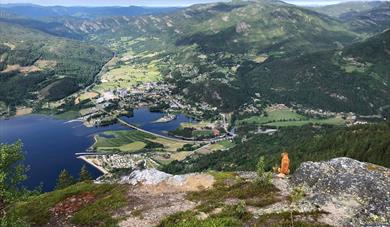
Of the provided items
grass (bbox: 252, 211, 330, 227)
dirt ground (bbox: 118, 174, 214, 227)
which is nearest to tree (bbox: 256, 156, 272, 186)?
dirt ground (bbox: 118, 174, 214, 227)

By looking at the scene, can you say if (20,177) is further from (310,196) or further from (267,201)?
(310,196)

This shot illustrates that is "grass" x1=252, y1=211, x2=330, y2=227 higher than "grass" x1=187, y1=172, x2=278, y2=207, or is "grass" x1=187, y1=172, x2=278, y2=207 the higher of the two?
"grass" x1=252, y1=211, x2=330, y2=227

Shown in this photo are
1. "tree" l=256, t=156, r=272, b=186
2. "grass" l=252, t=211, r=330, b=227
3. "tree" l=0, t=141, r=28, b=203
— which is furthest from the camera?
"tree" l=256, t=156, r=272, b=186

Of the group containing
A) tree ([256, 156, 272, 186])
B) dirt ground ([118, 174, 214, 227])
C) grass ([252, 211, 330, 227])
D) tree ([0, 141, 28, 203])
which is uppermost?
tree ([0, 141, 28, 203])

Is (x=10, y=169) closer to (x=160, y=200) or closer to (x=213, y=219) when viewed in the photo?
(x=160, y=200)

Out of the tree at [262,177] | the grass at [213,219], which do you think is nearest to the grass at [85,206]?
the grass at [213,219]

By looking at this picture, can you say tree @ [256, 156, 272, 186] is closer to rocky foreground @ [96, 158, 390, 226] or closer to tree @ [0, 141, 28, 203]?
rocky foreground @ [96, 158, 390, 226]
